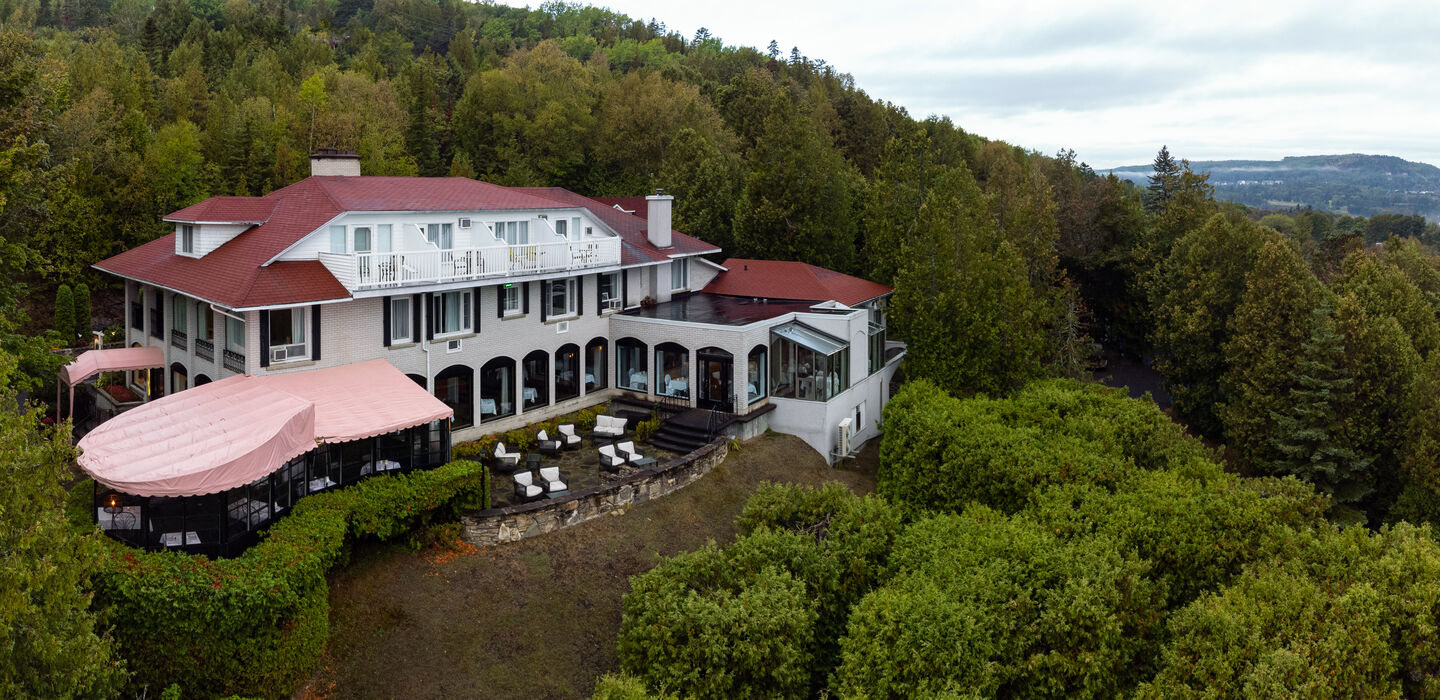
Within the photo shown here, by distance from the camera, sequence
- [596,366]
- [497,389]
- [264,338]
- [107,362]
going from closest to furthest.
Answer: [264,338], [107,362], [497,389], [596,366]

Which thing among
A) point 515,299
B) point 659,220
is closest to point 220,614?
point 515,299

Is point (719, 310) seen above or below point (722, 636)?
above

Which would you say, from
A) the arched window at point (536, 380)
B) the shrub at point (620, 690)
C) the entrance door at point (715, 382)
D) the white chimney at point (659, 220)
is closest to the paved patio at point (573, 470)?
the arched window at point (536, 380)

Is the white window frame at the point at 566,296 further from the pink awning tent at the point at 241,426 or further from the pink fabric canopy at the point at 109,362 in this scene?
the pink fabric canopy at the point at 109,362

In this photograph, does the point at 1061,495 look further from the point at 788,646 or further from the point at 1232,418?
the point at 1232,418

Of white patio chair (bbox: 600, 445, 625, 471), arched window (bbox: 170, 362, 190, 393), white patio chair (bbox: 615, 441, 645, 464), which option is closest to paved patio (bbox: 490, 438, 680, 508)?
white patio chair (bbox: 600, 445, 625, 471)

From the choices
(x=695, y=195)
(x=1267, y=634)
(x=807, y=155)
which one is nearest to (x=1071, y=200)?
(x=807, y=155)

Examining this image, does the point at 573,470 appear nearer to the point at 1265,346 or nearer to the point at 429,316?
the point at 429,316
